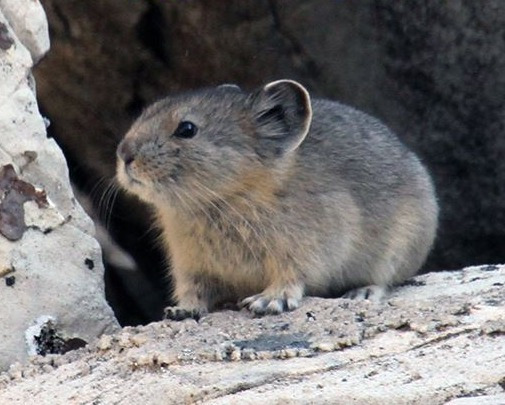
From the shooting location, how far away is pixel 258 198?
6.72m

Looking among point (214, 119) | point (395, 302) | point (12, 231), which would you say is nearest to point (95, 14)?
point (214, 119)

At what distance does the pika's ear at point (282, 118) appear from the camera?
678 cm

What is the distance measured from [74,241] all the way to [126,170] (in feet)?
1.45

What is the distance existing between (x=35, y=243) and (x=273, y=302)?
3.85 ft

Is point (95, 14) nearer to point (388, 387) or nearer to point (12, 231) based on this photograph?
point (12, 231)

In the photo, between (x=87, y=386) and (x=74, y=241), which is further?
(x=74, y=241)

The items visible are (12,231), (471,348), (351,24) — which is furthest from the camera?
(351,24)

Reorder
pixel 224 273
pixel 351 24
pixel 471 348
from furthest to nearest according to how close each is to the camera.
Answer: pixel 351 24, pixel 224 273, pixel 471 348

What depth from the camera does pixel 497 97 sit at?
8891 mm

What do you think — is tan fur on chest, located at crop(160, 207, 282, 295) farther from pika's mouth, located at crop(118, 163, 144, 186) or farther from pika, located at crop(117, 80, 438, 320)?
pika's mouth, located at crop(118, 163, 144, 186)

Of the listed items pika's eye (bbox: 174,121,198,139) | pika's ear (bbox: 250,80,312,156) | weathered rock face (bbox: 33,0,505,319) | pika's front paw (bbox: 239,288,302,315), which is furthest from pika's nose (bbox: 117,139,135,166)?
weathered rock face (bbox: 33,0,505,319)

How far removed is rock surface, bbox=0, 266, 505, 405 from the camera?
4.92m

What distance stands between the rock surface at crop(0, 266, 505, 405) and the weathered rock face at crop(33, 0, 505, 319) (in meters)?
3.01

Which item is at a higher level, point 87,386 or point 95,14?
point 95,14
